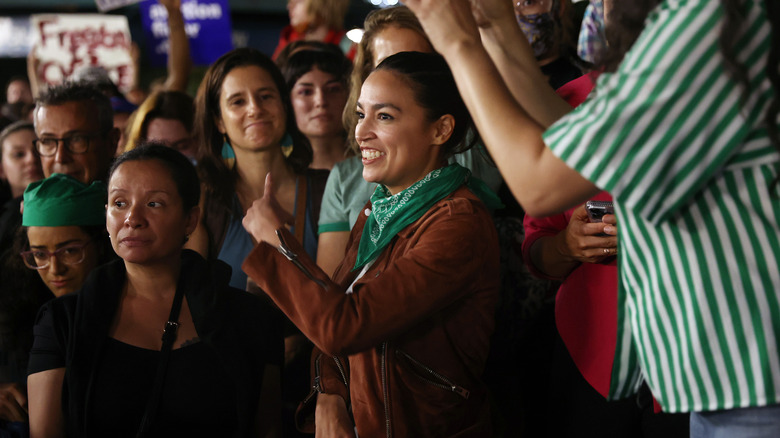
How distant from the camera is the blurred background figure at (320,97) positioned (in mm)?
3055

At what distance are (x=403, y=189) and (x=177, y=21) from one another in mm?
2512

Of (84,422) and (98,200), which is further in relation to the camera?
(98,200)

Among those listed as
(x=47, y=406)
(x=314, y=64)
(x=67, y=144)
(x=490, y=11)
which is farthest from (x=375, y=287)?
(x=67, y=144)

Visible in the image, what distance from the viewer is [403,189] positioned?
1920mm

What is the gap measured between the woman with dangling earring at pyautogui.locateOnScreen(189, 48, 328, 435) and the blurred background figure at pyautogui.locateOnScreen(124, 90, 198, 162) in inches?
20.5

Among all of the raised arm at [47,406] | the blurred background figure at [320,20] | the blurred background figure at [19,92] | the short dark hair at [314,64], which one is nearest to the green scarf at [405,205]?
the raised arm at [47,406]

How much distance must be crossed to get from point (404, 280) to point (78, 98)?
2.00 meters

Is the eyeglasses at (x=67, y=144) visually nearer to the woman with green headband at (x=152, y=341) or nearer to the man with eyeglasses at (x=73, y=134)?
the man with eyeglasses at (x=73, y=134)

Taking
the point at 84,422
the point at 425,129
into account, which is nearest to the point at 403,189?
the point at 425,129

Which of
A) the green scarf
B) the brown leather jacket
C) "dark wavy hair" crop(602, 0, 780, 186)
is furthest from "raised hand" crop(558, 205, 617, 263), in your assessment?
"dark wavy hair" crop(602, 0, 780, 186)

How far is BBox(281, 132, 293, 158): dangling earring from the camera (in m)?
2.93

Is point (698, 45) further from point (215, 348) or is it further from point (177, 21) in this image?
point (177, 21)

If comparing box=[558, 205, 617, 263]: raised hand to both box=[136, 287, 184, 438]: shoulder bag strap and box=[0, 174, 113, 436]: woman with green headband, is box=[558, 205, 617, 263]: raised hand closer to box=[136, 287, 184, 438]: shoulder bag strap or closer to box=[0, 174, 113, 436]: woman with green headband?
box=[136, 287, 184, 438]: shoulder bag strap

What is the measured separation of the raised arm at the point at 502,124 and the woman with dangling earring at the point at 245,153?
4.83 ft
